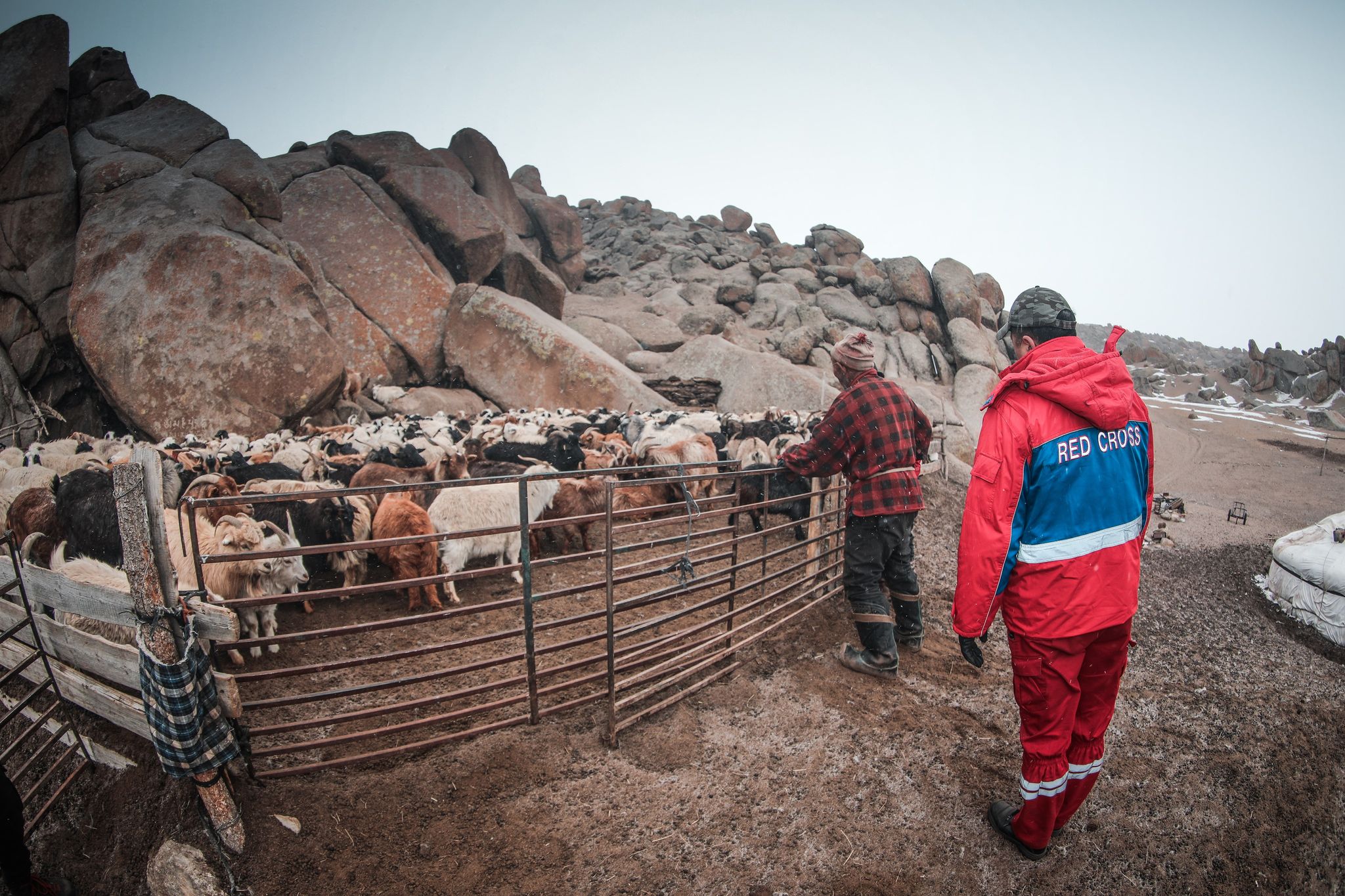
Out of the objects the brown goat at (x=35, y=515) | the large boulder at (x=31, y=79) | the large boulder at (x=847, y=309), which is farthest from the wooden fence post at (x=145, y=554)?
the large boulder at (x=847, y=309)

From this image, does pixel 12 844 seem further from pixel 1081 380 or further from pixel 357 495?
pixel 1081 380

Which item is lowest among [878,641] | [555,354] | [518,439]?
[878,641]

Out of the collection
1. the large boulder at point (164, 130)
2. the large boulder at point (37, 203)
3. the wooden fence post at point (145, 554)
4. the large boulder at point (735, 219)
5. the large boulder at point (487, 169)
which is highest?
the large boulder at point (735, 219)

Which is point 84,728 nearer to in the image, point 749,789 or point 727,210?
point 749,789

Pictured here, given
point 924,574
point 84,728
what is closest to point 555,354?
point 924,574

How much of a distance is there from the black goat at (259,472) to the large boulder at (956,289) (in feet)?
106

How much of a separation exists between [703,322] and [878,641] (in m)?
26.5

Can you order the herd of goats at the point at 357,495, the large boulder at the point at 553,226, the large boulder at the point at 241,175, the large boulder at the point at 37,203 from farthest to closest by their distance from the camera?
the large boulder at the point at 553,226, the large boulder at the point at 241,175, the large boulder at the point at 37,203, the herd of goats at the point at 357,495

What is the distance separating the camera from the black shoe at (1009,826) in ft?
9.14

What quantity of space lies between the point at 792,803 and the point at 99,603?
3.70 metres

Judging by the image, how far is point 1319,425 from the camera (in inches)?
1208

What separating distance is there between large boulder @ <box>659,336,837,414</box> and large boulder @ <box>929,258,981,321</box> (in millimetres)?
16819

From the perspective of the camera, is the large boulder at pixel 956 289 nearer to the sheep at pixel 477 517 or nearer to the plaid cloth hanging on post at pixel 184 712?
the sheep at pixel 477 517

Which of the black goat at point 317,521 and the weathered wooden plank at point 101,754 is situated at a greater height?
the black goat at point 317,521
